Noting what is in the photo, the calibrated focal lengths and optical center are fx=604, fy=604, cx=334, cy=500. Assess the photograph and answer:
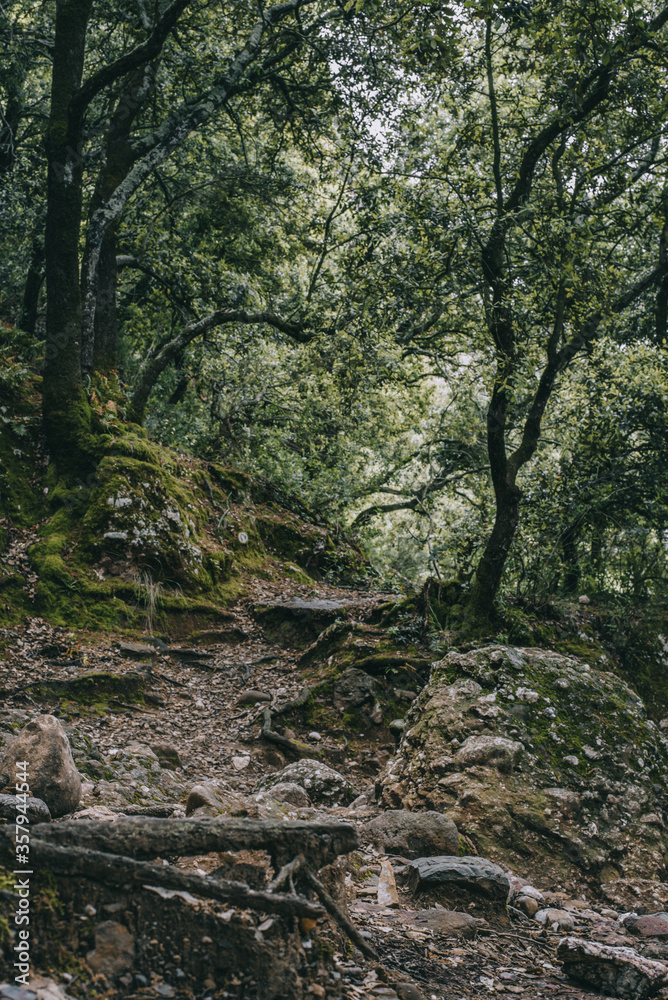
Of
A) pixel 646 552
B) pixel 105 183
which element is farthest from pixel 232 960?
pixel 105 183

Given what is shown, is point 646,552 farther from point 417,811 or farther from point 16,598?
point 16,598

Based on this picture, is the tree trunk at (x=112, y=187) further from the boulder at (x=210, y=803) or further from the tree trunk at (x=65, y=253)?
the boulder at (x=210, y=803)

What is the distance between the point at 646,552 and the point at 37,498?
8.26m

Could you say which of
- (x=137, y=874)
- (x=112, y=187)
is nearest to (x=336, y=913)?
(x=137, y=874)

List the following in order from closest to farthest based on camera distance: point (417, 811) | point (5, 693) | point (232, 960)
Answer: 1. point (232, 960)
2. point (417, 811)
3. point (5, 693)

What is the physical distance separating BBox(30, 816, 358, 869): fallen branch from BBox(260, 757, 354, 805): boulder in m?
2.60

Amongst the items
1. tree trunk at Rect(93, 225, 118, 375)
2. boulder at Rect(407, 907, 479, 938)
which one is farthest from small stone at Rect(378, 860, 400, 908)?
tree trunk at Rect(93, 225, 118, 375)

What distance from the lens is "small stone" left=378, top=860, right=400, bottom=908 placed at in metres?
3.38

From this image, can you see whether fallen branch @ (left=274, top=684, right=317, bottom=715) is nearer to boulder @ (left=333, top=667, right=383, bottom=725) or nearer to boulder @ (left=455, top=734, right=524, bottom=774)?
boulder @ (left=333, top=667, right=383, bottom=725)

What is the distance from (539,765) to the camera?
4.85 metres

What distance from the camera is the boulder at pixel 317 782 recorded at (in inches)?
198

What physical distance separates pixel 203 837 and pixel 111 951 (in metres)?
0.49

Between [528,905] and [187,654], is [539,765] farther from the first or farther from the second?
[187,654]

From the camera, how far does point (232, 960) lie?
76.9 inches
